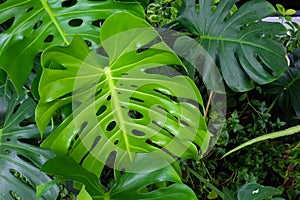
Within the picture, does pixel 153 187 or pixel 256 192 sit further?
pixel 153 187

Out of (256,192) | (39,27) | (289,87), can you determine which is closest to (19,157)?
(39,27)

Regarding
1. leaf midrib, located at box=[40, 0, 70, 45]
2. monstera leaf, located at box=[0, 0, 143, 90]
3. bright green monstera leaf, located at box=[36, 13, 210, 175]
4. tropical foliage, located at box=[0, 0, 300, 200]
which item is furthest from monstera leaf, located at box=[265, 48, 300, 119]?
leaf midrib, located at box=[40, 0, 70, 45]

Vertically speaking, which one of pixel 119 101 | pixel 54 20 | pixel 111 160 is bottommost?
pixel 111 160

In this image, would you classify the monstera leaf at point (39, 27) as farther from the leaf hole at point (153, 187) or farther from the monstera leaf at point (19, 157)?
the leaf hole at point (153, 187)

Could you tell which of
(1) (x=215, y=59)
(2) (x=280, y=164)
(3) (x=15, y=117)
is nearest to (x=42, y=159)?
(3) (x=15, y=117)

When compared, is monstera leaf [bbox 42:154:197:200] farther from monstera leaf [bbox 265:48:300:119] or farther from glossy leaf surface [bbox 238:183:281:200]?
monstera leaf [bbox 265:48:300:119]

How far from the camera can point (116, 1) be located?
3.27 ft

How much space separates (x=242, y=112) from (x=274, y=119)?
0.14m

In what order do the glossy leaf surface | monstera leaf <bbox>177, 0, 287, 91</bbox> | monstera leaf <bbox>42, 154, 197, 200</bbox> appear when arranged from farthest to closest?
monstera leaf <bbox>177, 0, 287, 91</bbox> < the glossy leaf surface < monstera leaf <bbox>42, 154, 197, 200</bbox>

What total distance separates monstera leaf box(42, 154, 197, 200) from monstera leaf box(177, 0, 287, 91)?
1.00ft

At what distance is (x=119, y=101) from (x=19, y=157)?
0.87ft

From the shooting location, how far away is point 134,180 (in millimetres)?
865

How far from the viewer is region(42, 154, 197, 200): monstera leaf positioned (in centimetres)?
77

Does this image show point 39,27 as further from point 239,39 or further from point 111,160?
point 239,39
